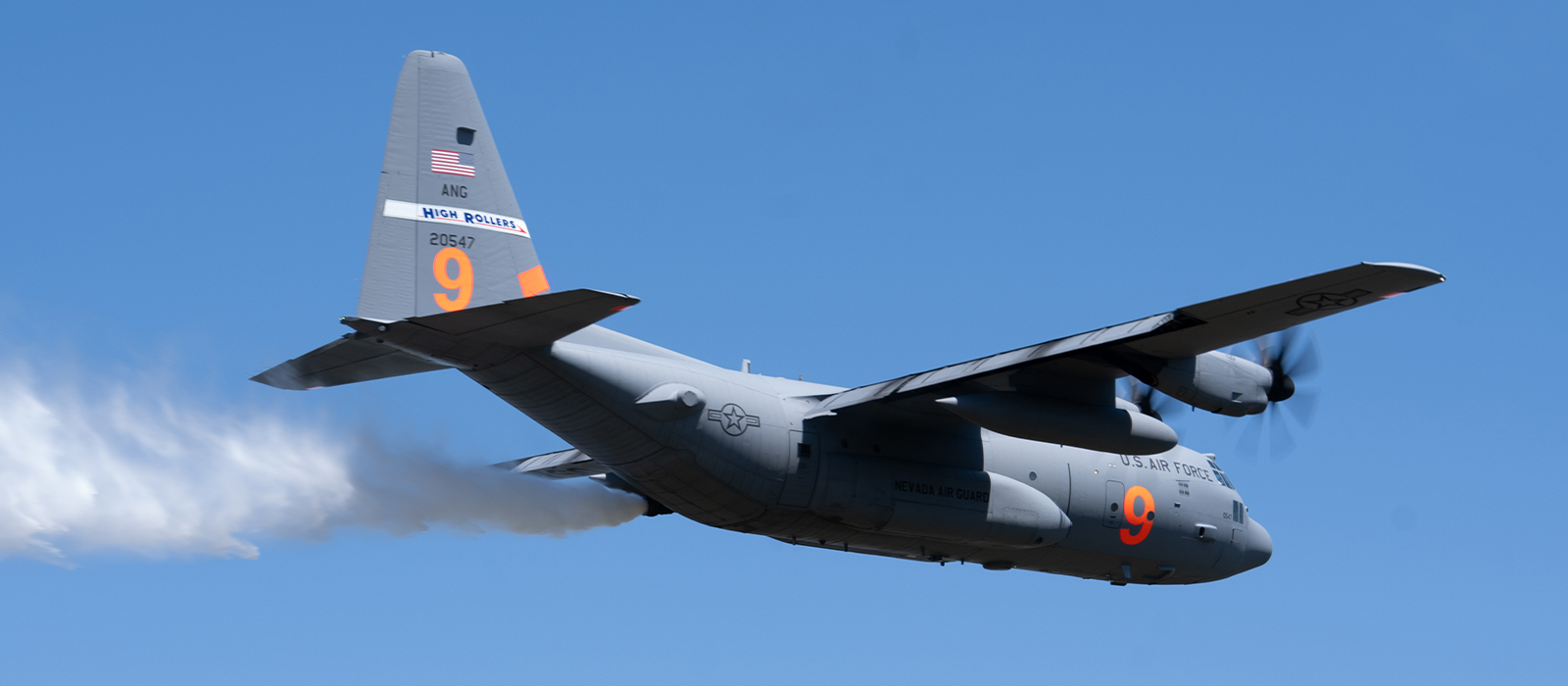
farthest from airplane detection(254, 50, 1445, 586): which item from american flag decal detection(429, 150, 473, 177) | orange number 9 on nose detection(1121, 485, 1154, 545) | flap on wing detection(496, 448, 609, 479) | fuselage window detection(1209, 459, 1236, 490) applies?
fuselage window detection(1209, 459, 1236, 490)

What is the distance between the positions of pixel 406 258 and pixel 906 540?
7.31m

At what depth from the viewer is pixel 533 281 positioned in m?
17.6

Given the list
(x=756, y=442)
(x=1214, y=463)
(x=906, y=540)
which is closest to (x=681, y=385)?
(x=756, y=442)

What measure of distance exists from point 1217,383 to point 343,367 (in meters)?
10.1

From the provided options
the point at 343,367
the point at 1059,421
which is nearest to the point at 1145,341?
the point at 1059,421

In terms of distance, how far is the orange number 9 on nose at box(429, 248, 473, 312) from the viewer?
53.9 feet

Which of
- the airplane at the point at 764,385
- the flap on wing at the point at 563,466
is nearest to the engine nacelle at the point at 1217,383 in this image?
the airplane at the point at 764,385

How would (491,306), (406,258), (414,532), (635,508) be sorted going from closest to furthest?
(491,306) → (406,258) → (414,532) → (635,508)

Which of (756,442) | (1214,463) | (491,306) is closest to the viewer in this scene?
(491,306)

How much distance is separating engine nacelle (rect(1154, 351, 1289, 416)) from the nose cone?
6.07 m

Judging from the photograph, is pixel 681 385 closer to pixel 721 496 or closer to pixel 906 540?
pixel 721 496

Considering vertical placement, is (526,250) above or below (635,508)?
above

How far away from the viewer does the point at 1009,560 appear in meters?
20.5

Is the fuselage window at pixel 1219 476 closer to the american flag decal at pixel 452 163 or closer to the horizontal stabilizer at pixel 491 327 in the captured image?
the horizontal stabilizer at pixel 491 327
